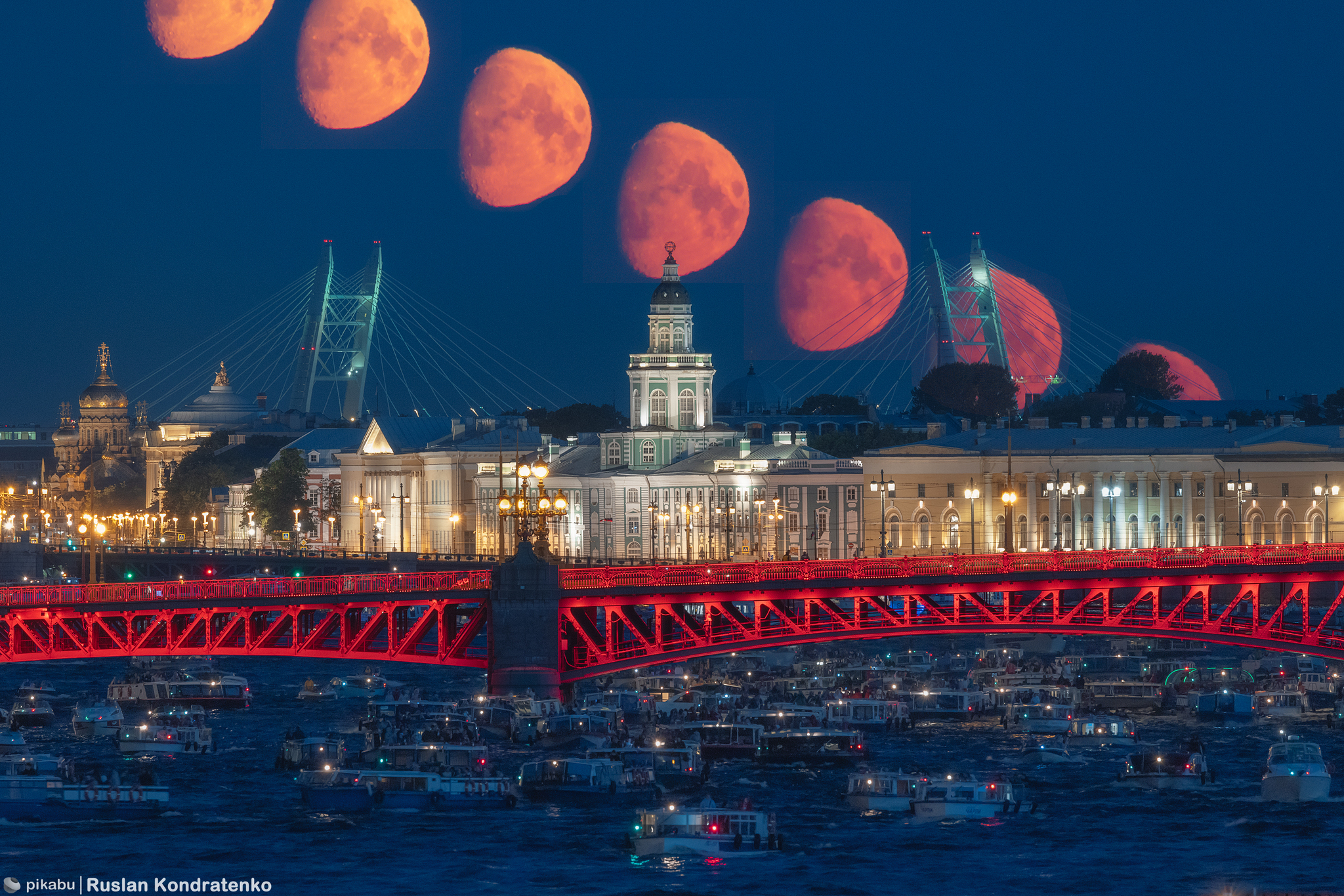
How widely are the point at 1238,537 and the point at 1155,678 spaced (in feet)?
168

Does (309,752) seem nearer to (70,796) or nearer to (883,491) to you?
(70,796)

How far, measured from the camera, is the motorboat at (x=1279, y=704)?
350 feet

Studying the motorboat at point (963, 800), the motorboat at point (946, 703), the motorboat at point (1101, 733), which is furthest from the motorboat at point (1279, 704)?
the motorboat at point (963, 800)

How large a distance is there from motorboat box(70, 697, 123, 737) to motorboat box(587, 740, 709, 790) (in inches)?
796

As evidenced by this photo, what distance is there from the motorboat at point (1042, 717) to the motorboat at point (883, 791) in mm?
16187

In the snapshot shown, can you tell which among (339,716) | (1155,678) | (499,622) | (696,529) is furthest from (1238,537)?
(499,622)

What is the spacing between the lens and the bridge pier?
91000 mm

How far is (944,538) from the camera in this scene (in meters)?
180

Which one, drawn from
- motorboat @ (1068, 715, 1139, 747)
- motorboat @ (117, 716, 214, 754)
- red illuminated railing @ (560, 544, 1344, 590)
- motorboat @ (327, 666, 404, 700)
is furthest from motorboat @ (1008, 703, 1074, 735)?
motorboat @ (117, 716, 214, 754)

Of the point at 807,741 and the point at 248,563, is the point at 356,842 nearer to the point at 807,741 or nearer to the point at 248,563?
the point at 807,741

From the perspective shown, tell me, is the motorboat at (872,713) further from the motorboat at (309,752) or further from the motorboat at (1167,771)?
the motorboat at (309,752)

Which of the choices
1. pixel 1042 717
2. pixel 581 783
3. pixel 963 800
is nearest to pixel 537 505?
pixel 581 783

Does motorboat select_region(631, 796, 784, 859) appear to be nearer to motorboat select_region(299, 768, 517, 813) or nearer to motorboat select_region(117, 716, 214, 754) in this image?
motorboat select_region(299, 768, 517, 813)

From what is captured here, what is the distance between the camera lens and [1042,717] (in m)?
101
